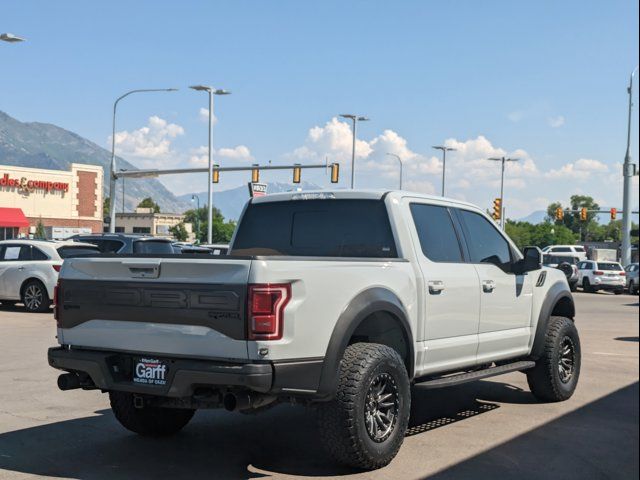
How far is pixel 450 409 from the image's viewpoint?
26.3 ft

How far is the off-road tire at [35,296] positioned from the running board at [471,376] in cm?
1307

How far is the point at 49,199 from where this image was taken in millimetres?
60562

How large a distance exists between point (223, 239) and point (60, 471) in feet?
425

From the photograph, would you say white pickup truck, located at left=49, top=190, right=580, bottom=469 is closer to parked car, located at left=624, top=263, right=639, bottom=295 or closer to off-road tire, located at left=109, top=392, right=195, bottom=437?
off-road tire, located at left=109, top=392, right=195, bottom=437

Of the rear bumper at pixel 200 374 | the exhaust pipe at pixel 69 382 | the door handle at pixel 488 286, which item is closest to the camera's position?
the rear bumper at pixel 200 374

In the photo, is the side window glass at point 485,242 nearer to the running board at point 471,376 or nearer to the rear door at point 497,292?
the rear door at point 497,292

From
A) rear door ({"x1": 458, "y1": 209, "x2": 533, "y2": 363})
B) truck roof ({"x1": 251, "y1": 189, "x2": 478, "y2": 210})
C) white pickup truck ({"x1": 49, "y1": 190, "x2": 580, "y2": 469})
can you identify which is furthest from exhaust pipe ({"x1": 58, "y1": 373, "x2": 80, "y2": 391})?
rear door ({"x1": 458, "y1": 209, "x2": 533, "y2": 363})

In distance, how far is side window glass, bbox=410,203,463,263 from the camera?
22.3ft

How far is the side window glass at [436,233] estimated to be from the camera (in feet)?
22.3

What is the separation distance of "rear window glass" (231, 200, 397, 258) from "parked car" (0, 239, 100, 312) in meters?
11.4

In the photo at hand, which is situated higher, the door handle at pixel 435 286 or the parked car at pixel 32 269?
the door handle at pixel 435 286

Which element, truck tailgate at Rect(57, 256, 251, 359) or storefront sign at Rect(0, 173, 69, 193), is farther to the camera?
storefront sign at Rect(0, 173, 69, 193)

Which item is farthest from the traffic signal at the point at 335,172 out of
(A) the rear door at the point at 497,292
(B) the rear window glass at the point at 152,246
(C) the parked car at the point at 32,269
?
(A) the rear door at the point at 497,292

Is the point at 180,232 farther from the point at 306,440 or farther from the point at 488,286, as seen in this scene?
the point at 306,440
